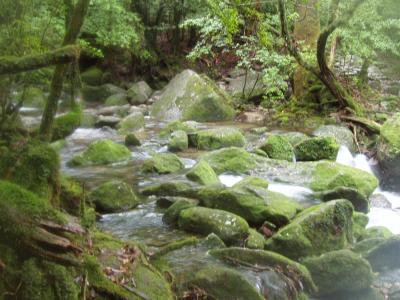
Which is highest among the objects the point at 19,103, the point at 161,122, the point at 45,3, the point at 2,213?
the point at 45,3

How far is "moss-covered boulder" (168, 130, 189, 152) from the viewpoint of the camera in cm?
1027

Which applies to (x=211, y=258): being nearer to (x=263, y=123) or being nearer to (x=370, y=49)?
(x=263, y=123)

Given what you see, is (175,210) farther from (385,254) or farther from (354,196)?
(354,196)

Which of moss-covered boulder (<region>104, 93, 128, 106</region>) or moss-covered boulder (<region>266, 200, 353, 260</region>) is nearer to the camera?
moss-covered boulder (<region>266, 200, 353, 260</region>)

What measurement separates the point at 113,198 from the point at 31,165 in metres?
3.11

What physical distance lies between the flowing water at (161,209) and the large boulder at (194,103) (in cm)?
142

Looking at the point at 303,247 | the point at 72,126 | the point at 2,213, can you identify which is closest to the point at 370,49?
the point at 303,247

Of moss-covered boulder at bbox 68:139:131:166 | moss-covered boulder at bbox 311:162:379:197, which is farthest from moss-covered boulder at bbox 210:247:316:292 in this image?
moss-covered boulder at bbox 68:139:131:166

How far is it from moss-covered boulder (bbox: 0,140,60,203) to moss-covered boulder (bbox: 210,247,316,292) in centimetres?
203

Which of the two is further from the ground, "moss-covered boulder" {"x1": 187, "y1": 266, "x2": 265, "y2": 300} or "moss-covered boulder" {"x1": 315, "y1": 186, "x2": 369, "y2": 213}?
"moss-covered boulder" {"x1": 187, "y1": 266, "x2": 265, "y2": 300}

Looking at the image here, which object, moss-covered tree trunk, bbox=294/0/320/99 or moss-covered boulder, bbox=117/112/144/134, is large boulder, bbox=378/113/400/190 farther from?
moss-covered boulder, bbox=117/112/144/134

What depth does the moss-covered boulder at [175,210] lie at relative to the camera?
6.04 meters

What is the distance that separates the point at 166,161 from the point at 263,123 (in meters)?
5.30

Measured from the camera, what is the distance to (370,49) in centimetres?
1424
